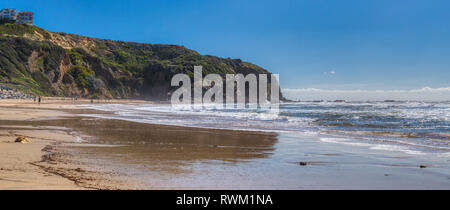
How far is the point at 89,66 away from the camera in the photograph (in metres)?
81.3

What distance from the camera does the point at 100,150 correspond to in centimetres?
757

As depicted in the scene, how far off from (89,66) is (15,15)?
1209 inches

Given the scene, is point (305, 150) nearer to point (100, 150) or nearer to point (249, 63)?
point (100, 150)

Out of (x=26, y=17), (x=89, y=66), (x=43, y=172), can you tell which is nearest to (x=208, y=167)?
(x=43, y=172)

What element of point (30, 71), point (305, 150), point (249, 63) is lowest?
point (305, 150)
